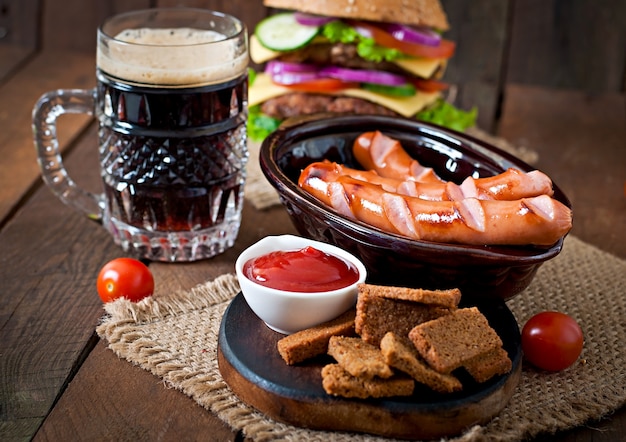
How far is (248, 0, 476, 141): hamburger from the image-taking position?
12.1 ft

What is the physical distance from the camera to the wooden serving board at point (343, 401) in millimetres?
1824

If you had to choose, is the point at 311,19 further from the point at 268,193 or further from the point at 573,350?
the point at 573,350

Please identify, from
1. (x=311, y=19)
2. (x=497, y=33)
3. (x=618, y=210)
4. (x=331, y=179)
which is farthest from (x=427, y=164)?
(x=497, y=33)

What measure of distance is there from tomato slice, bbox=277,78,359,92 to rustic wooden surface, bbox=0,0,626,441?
0.81 meters

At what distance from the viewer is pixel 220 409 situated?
194cm

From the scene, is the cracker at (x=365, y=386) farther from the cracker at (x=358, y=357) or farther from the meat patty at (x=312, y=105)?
the meat patty at (x=312, y=105)

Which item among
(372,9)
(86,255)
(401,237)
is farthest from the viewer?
(372,9)

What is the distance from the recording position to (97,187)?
10.9ft

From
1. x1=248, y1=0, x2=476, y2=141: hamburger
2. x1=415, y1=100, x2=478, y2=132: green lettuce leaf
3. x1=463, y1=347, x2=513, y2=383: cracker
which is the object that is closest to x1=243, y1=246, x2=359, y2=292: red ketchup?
x1=463, y1=347, x2=513, y2=383: cracker

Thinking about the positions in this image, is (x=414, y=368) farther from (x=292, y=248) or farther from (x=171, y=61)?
(x=171, y=61)

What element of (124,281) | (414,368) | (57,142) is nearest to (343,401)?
(414,368)

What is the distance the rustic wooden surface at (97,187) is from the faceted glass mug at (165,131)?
119 millimetres

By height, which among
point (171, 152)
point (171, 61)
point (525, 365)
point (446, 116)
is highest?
point (171, 61)

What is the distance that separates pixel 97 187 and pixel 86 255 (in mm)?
590
